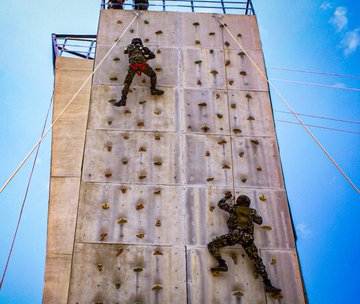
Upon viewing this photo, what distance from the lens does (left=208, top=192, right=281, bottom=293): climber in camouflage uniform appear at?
5438 mm

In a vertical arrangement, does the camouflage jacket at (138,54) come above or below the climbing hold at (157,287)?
above

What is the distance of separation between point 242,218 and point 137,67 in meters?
3.24

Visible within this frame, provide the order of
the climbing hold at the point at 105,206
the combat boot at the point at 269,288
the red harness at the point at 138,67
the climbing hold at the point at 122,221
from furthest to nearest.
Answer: the red harness at the point at 138,67
the climbing hold at the point at 105,206
the climbing hold at the point at 122,221
the combat boot at the point at 269,288

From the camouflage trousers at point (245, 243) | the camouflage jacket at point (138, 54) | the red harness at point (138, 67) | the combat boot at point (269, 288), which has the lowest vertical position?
the combat boot at point (269, 288)

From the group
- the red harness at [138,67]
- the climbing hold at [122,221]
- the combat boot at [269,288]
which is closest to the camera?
the combat boot at [269,288]

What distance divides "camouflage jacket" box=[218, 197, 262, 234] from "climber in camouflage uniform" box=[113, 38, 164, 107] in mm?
2687

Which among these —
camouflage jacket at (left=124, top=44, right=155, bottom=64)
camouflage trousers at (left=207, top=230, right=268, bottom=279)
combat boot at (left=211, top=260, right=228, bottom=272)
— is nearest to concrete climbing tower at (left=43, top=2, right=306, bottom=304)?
combat boot at (left=211, top=260, right=228, bottom=272)

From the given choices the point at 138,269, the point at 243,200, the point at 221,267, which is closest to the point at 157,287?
the point at 138,269

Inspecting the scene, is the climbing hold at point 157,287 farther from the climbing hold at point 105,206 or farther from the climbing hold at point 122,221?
the climbing hold at point 105,206

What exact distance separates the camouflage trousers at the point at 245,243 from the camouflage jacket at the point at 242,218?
8cm

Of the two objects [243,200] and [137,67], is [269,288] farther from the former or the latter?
[137,67]

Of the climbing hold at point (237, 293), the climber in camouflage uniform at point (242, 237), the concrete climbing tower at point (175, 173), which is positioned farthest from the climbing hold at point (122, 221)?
the climbing hold at point (237, 293)

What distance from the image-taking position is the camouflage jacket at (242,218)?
5512 millimetres

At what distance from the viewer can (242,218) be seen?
5.54m
